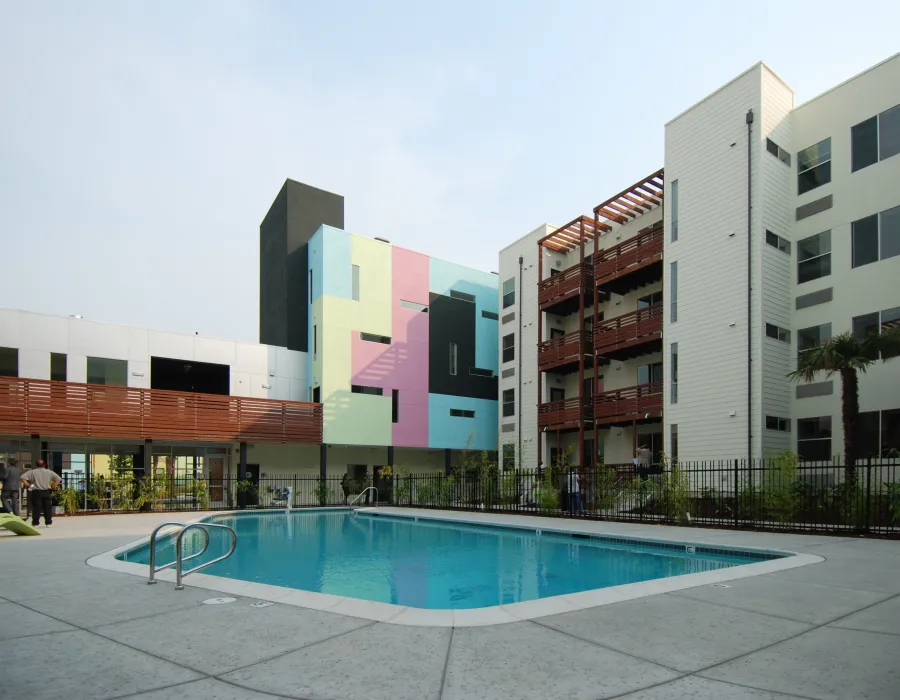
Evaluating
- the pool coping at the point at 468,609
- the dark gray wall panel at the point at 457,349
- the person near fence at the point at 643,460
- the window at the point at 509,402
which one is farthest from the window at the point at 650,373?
the pool coping at the point at 468,609

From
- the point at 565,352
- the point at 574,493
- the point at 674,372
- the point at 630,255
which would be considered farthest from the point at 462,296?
the point at 574,493

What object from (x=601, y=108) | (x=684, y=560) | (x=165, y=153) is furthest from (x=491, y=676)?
(x=165, y=153)

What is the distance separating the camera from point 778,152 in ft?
67.5

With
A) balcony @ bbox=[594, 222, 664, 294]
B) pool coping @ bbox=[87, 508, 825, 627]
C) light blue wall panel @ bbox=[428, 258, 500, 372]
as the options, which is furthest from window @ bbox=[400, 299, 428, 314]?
pool coping @ bbox=[87, 508, 825, 627]

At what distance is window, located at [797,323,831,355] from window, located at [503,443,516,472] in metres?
14.9

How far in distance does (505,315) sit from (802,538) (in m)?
23.1

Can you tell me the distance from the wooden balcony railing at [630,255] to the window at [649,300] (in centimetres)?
184

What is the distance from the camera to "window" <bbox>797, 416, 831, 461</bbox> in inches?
738

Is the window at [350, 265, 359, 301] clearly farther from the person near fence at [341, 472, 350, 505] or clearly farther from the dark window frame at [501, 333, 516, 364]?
the person near fence at [341, 472, 350, 505]

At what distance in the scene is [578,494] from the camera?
61.4 feet

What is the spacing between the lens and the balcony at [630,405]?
23672 mm

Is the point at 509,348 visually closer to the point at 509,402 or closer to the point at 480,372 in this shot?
the point at 509,402

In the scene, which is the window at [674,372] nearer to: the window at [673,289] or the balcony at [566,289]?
the window at [673,289]

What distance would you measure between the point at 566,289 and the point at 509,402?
24.6ft
